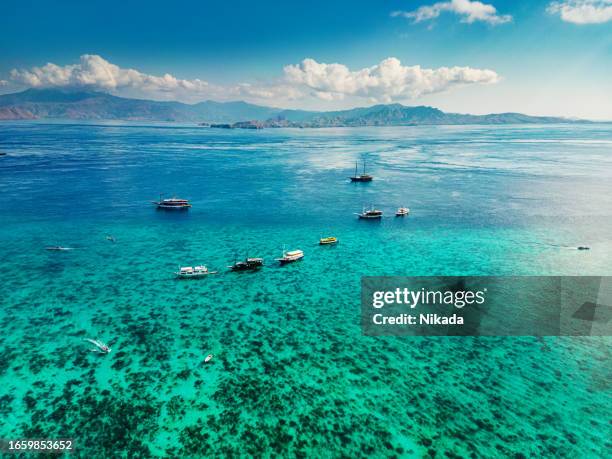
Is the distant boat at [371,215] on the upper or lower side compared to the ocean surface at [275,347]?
upper

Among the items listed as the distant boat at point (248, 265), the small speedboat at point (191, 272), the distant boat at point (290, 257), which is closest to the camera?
the small speedboat at point (191, 272)

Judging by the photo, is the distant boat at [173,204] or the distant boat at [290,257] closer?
the distant boat at [290,257]

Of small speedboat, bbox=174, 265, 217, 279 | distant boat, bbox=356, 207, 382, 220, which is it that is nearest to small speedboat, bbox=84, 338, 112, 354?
small speedboat, bbox=174, 265, 217, 279

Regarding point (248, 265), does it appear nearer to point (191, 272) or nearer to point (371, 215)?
point (191, 272)
